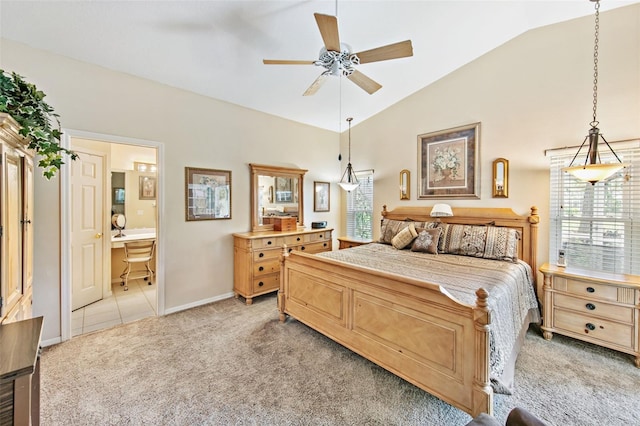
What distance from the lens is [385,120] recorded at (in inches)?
183

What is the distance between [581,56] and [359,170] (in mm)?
3216

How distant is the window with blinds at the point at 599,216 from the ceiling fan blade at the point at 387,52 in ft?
7.46

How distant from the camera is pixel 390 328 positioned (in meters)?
2.06

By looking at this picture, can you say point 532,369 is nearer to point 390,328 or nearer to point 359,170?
point 390,328

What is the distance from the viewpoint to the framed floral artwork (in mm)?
3615

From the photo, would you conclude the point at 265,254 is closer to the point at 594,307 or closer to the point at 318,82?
the point at 318,82

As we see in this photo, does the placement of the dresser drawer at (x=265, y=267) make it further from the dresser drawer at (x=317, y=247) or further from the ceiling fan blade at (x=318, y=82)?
the ceiling fan blade at (x=318, y=82)

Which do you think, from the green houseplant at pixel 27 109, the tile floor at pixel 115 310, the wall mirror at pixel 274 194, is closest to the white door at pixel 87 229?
the tile floor at pixel 115 310

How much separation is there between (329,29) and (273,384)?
2.71 metres

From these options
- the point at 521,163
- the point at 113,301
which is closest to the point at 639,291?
the point at 521,163

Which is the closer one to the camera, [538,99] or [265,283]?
[538,99]

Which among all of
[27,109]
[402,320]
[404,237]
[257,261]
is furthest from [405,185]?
[27,109]

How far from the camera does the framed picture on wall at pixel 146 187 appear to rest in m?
5.37

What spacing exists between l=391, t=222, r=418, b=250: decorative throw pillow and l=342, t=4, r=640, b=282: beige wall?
0.75 meters
